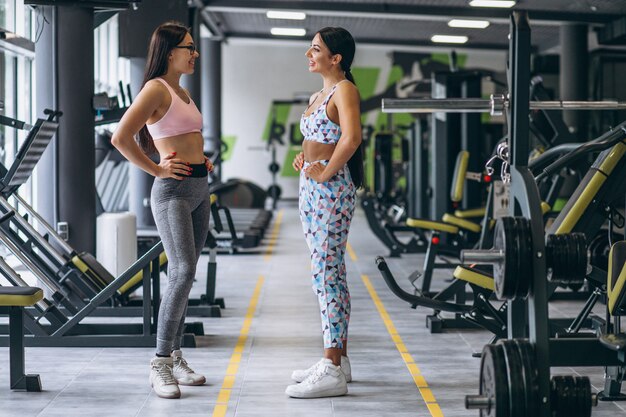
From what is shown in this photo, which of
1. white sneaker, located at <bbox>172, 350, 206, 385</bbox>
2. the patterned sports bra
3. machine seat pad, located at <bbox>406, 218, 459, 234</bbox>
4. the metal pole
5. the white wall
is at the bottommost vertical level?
white sneaker, located at <bbox>172, 350, 206, 385</bbox>

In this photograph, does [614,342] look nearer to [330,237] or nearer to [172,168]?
[330,237]

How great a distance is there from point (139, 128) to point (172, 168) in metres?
0.22

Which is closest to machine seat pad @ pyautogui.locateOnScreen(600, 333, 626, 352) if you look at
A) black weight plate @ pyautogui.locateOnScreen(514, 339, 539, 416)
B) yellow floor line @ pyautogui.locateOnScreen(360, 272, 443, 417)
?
black weight plate @ pyautogui.locateOnScreen(514, 339, 539, 416)

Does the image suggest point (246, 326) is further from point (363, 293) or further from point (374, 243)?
point (374, 243)

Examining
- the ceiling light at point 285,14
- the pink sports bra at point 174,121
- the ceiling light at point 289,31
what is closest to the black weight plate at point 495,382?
the pink sports bra at point 174,121

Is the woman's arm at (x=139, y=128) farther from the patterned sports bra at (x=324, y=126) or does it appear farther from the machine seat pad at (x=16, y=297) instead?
the machine seat pad at (x=16, y=297)

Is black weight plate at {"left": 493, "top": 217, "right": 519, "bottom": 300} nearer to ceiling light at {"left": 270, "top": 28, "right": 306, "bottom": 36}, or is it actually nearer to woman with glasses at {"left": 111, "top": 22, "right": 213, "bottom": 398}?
woman with glasses at {"left": 111, "top": 22, "right": 213, "bottom": 398}

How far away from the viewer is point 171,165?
3.99 metres

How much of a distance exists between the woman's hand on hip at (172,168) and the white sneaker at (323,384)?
3.37 feet

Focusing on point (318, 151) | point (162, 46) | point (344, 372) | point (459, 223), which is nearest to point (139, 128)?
point (162, 46)

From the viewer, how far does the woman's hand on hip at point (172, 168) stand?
13.1ft

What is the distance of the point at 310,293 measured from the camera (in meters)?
7.60

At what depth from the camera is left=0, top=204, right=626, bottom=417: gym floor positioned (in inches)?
153

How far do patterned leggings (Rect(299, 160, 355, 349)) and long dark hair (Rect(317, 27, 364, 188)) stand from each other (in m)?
0.07
